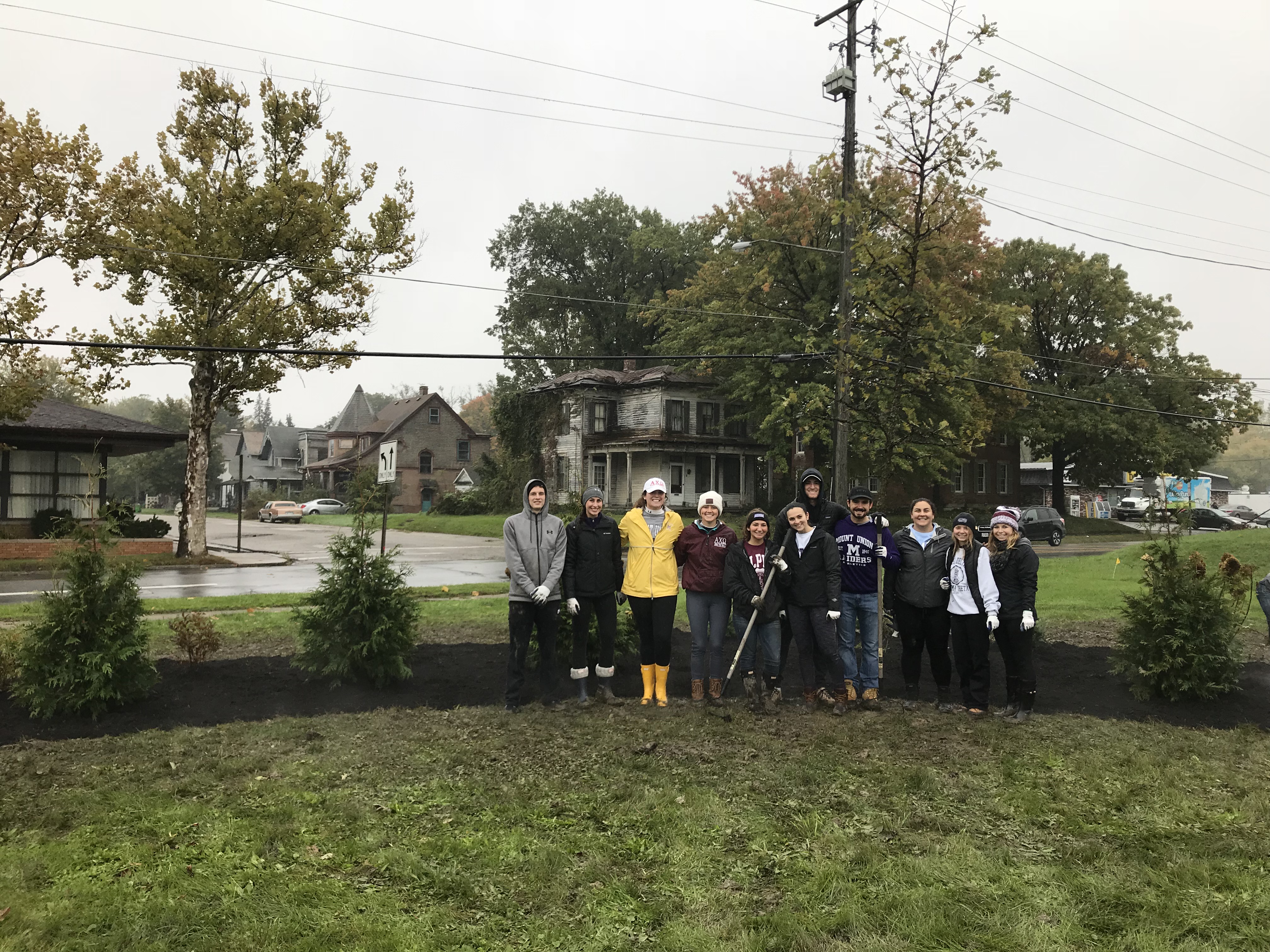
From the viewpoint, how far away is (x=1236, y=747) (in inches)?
251

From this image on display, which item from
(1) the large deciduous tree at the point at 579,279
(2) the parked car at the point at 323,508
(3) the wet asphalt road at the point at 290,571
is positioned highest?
(1) the large deciduous tree at the point at 579,279

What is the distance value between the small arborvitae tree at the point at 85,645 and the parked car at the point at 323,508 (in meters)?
52.0

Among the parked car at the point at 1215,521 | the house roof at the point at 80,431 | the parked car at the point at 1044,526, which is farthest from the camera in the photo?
the parked car at the point at 1215,521

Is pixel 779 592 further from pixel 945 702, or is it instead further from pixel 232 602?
pixel 232 602

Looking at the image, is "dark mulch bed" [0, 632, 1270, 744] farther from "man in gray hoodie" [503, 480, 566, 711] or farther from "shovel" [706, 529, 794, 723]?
"shovel" [706, 529, 794, 723]

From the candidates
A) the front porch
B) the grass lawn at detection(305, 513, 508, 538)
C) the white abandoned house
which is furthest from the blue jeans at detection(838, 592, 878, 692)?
the front porch

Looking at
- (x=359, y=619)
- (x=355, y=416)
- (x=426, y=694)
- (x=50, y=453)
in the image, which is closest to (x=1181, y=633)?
(x=426, y=694)

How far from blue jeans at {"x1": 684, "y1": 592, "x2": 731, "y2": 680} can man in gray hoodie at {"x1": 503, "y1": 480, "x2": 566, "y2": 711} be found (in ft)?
3.91

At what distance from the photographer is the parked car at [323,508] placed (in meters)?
56.9

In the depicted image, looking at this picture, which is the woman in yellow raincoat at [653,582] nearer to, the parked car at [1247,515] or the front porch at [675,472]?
the front porch at [675,472]

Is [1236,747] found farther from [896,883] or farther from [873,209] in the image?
[873,209]

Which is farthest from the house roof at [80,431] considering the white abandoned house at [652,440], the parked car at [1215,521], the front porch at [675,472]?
the parked car at [1215,521]

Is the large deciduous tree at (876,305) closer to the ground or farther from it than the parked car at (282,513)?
farther from it

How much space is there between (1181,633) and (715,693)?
401 centimetres
